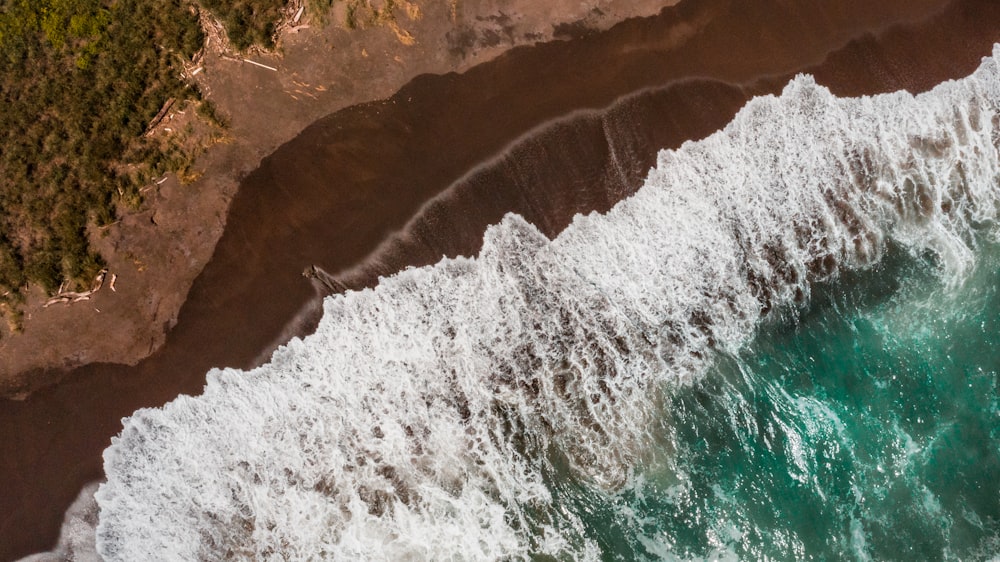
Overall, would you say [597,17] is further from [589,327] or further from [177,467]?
[177,467]

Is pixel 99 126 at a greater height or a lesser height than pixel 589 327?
greater

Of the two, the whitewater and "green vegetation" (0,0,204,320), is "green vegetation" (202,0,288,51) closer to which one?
"green vegetation" (0,0,204,320)

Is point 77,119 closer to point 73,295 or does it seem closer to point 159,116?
point 159,116

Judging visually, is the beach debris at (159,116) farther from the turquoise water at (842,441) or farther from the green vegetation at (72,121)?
the turquoise water at (842,441)

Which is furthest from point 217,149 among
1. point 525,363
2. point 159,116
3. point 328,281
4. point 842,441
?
point 842,441

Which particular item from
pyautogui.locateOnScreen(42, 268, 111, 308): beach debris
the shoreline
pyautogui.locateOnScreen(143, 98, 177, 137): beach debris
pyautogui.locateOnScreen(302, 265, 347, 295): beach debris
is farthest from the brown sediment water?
pyautogui.locateOnScreen(143, 98, 177, 137): beach debris

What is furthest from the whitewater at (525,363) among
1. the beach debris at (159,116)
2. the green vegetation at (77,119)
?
the beach debris at (159,116)

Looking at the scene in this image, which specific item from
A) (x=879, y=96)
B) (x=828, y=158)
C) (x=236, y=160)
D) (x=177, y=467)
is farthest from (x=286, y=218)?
(x=879, y=96)

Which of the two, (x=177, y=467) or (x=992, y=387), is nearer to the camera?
(x=177, y=467)
